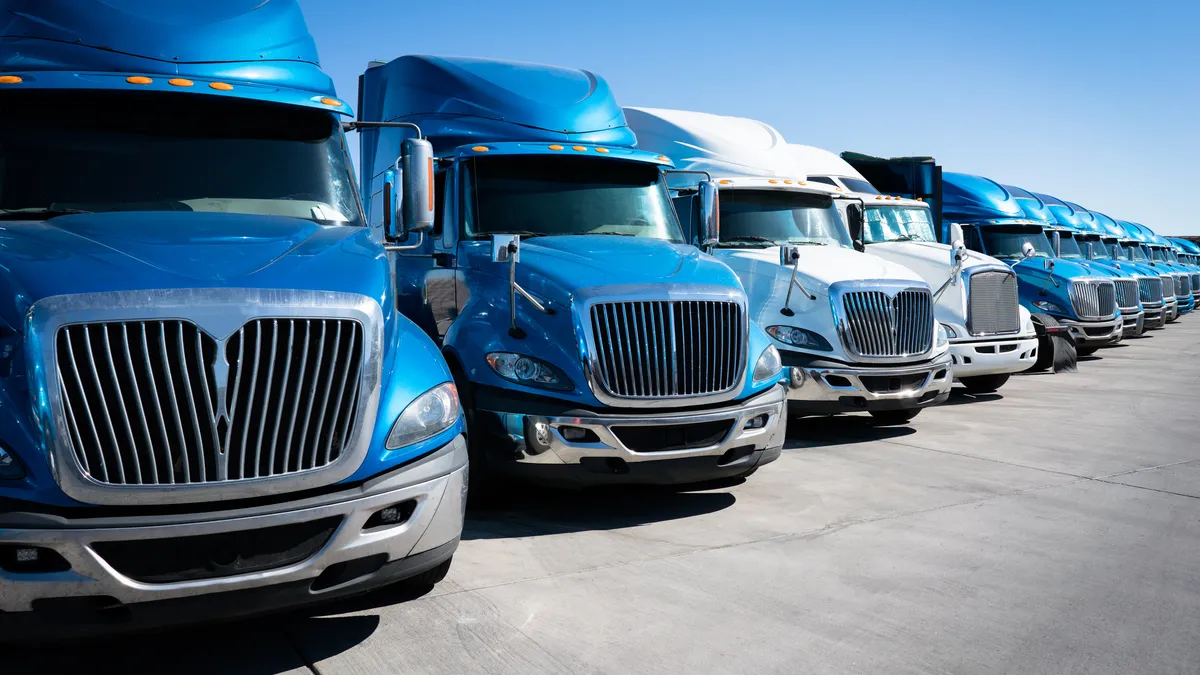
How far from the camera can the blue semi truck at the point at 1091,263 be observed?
62.4 feet

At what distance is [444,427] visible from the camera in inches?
164

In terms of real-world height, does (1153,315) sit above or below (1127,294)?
below

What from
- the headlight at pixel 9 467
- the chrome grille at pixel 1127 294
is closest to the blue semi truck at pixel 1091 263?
the chrome grille at pixel 1127 294

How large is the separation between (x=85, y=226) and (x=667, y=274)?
337 centimetres

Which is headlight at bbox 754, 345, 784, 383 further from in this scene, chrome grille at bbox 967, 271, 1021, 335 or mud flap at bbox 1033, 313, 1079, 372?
mud flap at bbox 1033, 313, 1079, 372

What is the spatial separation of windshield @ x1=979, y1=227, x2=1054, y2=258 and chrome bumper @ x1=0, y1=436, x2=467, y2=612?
15735 millimetres

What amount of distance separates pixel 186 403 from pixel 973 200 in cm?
1731

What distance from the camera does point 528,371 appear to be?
6.04 meters

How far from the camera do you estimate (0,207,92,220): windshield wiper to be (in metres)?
4.46

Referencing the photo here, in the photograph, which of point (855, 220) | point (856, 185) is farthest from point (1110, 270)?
point (855, 220)

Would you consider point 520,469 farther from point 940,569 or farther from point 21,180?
point 21,180

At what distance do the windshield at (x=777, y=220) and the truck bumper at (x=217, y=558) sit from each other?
6.82m

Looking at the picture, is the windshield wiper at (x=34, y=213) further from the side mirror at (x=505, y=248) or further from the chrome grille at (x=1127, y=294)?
the chrome grille at (x=1127, y=294)

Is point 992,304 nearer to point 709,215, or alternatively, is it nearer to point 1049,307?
point 709,215
